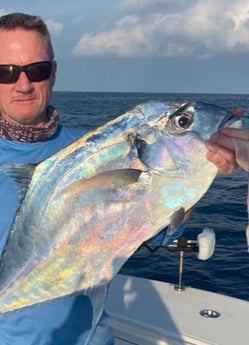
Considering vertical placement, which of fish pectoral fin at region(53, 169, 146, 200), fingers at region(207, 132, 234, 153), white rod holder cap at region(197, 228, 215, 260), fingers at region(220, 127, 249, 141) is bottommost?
white rod holder cap at region(197, 228, 215, 260)

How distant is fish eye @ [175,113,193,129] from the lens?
2.13m

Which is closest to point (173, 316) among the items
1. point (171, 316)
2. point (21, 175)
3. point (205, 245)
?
point (171, 316)

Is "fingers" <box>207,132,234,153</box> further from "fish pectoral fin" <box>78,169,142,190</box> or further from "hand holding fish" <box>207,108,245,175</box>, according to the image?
"fish pectoral fin" <box>78,169,142,190</box>

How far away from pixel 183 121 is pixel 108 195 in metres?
0.39

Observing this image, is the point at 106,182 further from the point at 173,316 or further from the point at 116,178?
the point at 173,316

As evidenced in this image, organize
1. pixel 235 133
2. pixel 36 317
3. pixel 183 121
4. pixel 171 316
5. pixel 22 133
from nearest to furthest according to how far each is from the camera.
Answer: pixel 235 133, pixel 183 121, pixel 36 317, pixel 22 133, pixel 171 316

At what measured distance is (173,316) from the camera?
3.98 metres

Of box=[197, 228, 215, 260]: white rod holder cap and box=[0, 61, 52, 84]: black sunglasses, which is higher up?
box=[0, 61, 52, 84]: black sunglasses

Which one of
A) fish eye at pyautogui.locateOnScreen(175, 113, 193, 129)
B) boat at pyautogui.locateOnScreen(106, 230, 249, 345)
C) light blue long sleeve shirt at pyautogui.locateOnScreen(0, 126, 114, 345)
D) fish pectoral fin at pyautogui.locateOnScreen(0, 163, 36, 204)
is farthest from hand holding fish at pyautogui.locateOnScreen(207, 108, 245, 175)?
boat at pyautogui.locateOnScreen(106, 230, 249, 345)

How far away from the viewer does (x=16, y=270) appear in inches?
89.2

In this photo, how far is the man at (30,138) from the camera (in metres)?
2.51

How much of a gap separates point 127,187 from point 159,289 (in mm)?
2492

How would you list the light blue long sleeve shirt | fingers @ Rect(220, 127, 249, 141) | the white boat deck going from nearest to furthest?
1. fingers @ Rect(220, 127, 249, 141)
2. the light blue long sleeve shirt
3. the white boat deck

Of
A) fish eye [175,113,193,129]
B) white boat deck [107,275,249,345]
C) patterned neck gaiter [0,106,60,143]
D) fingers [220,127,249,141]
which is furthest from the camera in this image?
white boat deck [107,275,249,345]
